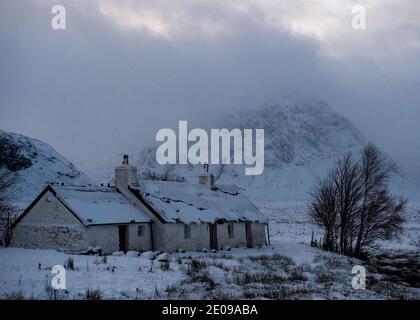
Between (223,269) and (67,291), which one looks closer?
(67,291)

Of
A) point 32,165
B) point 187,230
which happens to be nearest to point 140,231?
point 187,230

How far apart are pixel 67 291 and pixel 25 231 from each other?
18025 millimetres

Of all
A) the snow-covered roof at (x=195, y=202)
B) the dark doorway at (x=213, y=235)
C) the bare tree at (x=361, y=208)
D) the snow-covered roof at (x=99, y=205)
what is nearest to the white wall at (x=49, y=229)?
the snow-covered roof at (x=99, y=205)

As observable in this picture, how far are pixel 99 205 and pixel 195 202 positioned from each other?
8.51m

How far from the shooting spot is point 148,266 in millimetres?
21156

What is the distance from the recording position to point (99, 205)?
3181cm

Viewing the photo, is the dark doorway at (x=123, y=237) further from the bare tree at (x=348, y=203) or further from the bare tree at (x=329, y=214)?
the bare tree at (x=348, y=203)

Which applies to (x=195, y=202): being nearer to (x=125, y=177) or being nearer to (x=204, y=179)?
(x=125, y=177)

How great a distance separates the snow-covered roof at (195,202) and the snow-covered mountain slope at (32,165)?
196 feet

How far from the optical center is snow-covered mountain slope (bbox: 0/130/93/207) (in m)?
103

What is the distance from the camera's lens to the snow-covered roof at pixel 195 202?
34.9m

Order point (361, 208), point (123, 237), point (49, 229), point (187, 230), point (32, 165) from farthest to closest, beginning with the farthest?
point (32, 165), point (361, 208), point (187, 230), point (123, 237), point (49, 229)
